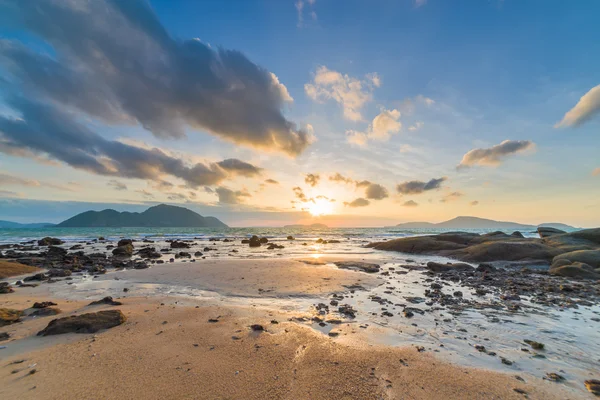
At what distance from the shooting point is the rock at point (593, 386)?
4.27 m

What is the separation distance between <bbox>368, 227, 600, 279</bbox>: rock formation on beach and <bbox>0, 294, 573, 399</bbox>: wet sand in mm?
17746

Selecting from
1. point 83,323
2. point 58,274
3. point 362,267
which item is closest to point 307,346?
point 83,323

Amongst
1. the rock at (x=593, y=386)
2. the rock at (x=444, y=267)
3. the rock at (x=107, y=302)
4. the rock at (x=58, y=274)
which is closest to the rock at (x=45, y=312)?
the rock at (x=107, y=302)

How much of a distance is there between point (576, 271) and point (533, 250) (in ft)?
27.1

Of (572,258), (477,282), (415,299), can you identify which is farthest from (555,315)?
(572,258)

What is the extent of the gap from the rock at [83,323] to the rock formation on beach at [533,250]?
2363cm

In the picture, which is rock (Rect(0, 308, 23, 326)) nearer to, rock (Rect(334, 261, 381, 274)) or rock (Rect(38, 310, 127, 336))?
rock (Rect(38, 310, 127, 336))

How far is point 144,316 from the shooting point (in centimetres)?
735

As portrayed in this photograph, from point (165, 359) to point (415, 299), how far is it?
884 cm

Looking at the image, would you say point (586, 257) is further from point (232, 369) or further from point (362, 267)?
point (232, 369)

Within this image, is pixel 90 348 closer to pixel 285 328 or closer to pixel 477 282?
pixel 285 328

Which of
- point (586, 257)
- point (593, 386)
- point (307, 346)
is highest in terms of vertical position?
point (586, 257)

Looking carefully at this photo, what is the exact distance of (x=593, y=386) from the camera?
438 centimetres

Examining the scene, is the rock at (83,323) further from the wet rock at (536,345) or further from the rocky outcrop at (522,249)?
the rocky outcrop at (522,249)
